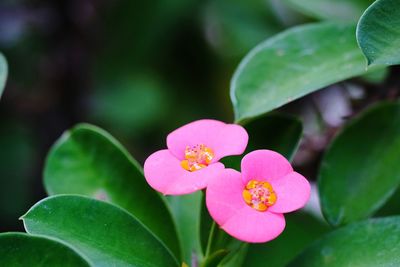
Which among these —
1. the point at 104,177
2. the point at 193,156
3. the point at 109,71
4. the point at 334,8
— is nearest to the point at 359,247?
the point at 193,156

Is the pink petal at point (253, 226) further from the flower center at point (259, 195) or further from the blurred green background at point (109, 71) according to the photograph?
the blurred green background at point (109, 71)

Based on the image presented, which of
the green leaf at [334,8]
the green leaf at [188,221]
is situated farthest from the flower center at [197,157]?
the green leaf at [334,8]

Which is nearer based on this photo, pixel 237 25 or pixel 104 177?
pixel 104 177

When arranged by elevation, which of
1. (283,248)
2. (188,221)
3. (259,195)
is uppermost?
(259,195)

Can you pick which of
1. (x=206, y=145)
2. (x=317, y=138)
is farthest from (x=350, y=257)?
(x=317, y=138)

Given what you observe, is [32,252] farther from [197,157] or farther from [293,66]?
[293,66]

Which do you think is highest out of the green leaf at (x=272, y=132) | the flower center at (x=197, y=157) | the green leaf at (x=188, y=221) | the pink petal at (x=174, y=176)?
the pink petal at (x=174, y=176)

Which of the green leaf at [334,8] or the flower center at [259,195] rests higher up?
the flower center at [259,195]

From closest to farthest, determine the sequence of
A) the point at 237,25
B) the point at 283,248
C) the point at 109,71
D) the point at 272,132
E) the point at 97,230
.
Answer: the point at 97,230 < the point at 272,132 < the point at 283,248 < the point at 237,25 < the point at 109,71

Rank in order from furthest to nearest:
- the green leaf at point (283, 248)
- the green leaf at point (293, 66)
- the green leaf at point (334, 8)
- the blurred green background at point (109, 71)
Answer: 1. the blurred green background at point (109, 71)
2. the green leaf at point (334, 8)
3. the green leaf at point (283, 248)
4. the green leaf at point (293, 66)
